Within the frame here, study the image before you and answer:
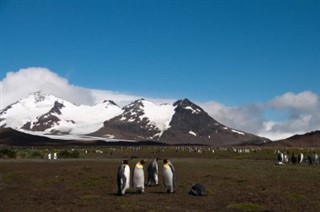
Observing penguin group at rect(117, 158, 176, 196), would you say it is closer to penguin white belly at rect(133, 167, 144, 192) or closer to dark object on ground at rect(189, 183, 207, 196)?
penguin white belly at rect(133, 167, 144, 192)

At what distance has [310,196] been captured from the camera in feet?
81.3

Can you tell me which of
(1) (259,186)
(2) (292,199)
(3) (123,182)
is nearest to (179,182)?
(1) (259,186)

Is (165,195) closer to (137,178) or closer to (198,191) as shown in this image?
(198,191)

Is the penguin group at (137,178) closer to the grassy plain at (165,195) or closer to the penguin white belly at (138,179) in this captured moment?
the penguin white belly at (138,179)

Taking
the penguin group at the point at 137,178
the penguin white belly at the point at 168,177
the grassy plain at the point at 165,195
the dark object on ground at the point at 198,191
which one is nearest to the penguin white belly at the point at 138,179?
the penguin group at the point at 137,178

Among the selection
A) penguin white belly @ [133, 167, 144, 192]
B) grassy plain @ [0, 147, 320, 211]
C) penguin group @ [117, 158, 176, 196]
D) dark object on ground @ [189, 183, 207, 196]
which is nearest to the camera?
grassy plain @ [0, 147, 320, 211]

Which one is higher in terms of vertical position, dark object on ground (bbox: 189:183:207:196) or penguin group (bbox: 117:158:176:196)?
penguin group (bbox: 117:158:176:196)

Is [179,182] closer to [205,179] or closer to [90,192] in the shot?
[205,179]

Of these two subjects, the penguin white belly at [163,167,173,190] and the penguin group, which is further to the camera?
the penguin white belly at [163,167,173,190]

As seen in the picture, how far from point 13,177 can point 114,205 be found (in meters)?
18.7

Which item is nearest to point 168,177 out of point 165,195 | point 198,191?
point 165,195

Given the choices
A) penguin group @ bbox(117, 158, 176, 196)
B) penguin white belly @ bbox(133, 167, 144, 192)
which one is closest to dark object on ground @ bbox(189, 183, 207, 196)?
penguin group @ bbox(117, 158, 176, 196)

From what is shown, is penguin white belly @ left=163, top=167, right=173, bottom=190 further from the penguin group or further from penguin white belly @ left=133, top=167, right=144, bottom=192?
penguin white belly @ left=133, top=167, right=144, bottom=192

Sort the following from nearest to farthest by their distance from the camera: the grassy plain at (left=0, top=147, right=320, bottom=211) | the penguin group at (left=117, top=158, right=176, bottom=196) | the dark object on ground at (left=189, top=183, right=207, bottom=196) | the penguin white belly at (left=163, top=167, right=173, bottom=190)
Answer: the grassy plain at (left=0, top=147, right=320, bottom=211)
the dark object on ground at (left=189, top=183, right=207, bottom=196)
the penguin group at (left=117, top=158, right=176, bottom=196)
the penguin white belly at (left=163, top=167, right=173, bottom=190)
